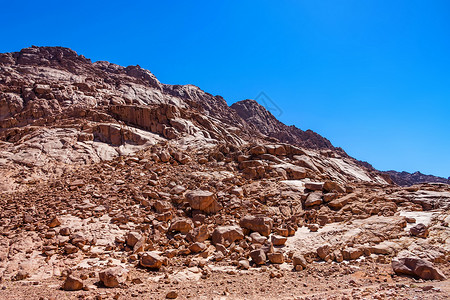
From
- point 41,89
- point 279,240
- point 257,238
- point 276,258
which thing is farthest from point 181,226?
point 41,89

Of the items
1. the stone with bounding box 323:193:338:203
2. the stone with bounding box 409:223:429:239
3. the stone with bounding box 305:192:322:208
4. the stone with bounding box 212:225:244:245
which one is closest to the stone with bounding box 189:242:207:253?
the stone with bounding box 212:225:244:245

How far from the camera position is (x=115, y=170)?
57.1 ft

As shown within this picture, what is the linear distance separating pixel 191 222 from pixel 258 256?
394cm

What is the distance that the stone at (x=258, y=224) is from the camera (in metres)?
12.2

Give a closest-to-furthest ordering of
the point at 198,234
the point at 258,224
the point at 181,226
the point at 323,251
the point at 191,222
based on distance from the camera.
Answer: the point at 323,251, the point at 198,234, the point at 181,226, the point at 258,224, the point at 191,222

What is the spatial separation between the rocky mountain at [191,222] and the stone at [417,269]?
3cm

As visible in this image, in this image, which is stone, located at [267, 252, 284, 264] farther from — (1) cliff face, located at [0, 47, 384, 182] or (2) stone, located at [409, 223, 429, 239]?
(1) cliff face, located at [0, 47, 384, 182]

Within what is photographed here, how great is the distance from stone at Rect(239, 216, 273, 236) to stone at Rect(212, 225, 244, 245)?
622mm

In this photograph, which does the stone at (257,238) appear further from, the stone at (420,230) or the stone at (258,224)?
the stone at (420,230)

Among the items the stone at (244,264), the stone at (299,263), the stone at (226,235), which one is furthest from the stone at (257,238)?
the stone at (299,263)

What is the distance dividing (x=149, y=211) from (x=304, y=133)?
76.7 meters

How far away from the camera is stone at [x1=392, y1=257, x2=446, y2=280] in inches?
310

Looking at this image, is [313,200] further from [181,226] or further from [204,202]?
[181,226]

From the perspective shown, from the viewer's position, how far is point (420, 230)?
37.5ft
